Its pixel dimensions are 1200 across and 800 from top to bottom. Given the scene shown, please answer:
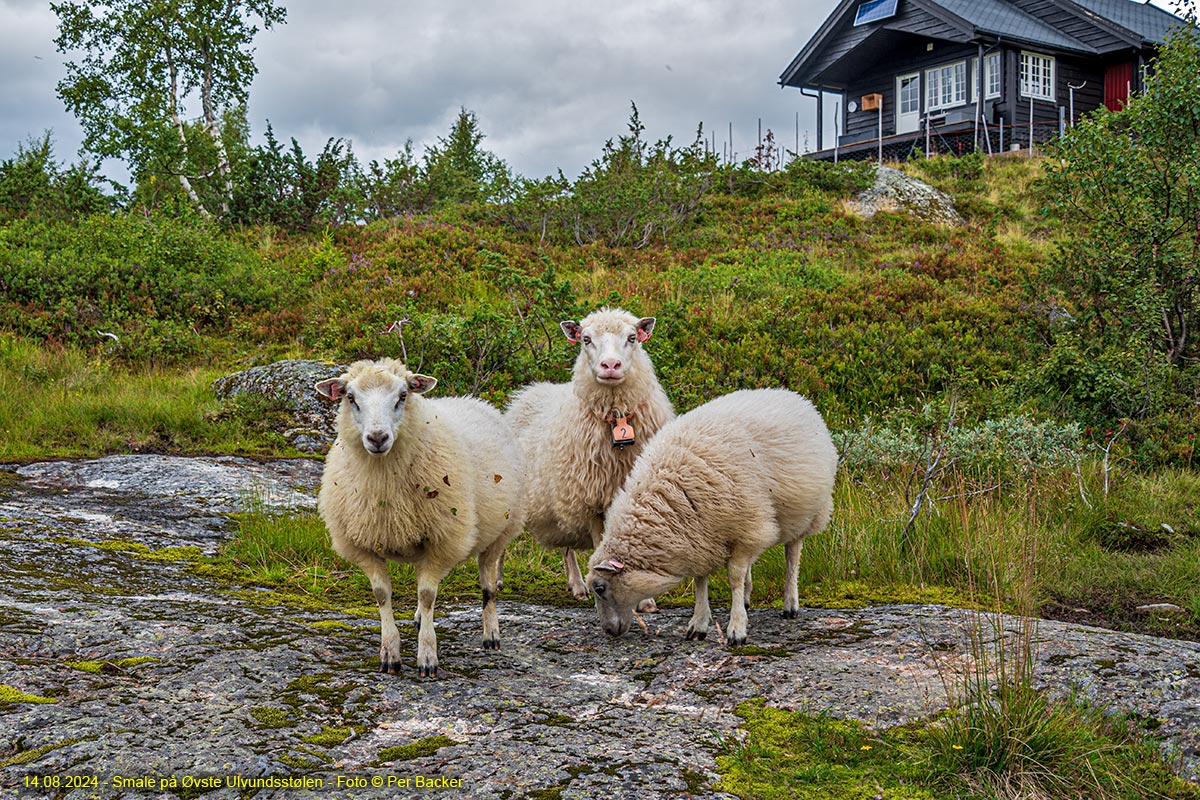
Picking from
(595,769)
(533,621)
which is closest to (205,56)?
(533,621)

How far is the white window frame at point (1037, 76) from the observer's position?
106 ft

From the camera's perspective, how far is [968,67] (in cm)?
3291

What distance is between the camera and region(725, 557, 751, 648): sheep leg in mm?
4684

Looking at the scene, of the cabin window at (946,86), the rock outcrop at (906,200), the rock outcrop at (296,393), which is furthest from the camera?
the cabin window at (946,86)

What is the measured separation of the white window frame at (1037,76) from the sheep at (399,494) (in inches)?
1324

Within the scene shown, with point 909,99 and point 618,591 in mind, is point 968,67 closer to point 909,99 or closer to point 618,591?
point 909,99

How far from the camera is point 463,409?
18.3 feet

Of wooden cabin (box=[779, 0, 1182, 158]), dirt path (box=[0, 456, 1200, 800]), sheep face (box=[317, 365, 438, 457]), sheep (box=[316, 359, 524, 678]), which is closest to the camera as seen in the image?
dirt path (box=[0, 456, 1200, 800])

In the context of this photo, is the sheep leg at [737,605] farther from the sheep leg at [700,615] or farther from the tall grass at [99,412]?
the tall grass at [99,412]

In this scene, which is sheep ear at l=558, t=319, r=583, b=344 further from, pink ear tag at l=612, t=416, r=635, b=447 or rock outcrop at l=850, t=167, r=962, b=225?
rock outcrop at l=850, t=167, r=962, b=225

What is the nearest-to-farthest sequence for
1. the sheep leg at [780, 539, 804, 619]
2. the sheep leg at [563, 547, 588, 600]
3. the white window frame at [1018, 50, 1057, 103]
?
the sheep leg at [780, 539, 804, 619] < the sheep leg at [563, 547, 588, 600] < the white window frame at [1018, 50, 1057, 103]

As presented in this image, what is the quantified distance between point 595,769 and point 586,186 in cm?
1815

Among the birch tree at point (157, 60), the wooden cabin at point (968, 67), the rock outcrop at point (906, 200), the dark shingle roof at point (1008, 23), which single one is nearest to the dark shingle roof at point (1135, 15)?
the wooden cabin at point (968, 67)

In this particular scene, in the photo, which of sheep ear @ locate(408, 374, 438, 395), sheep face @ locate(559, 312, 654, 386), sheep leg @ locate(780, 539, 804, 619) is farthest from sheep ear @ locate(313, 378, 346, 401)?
sheep leg @ locate(780, 539, 804, 619)
